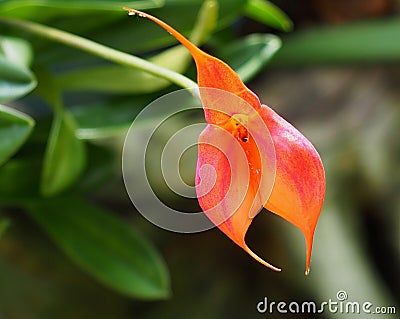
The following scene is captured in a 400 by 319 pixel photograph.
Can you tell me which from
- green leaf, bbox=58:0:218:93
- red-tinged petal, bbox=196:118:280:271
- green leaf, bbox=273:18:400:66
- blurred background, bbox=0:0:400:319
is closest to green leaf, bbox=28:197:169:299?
blurred background, bbox=0:0:400:319

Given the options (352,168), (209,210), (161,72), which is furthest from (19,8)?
(352,168)

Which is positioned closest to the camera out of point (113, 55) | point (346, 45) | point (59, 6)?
point (113, 55)

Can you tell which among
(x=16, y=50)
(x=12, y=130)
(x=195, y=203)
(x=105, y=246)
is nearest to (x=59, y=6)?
(x=16, y=50)

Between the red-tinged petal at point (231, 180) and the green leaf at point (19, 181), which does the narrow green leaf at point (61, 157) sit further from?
the red-tinged petal at point (231, 180)

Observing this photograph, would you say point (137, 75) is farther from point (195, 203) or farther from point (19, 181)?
point (195, 203)

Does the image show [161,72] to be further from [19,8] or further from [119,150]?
[119,150]

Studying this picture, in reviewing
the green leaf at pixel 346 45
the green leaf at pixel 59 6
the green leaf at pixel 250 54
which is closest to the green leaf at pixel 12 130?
the green leaf at pixel 59 6
